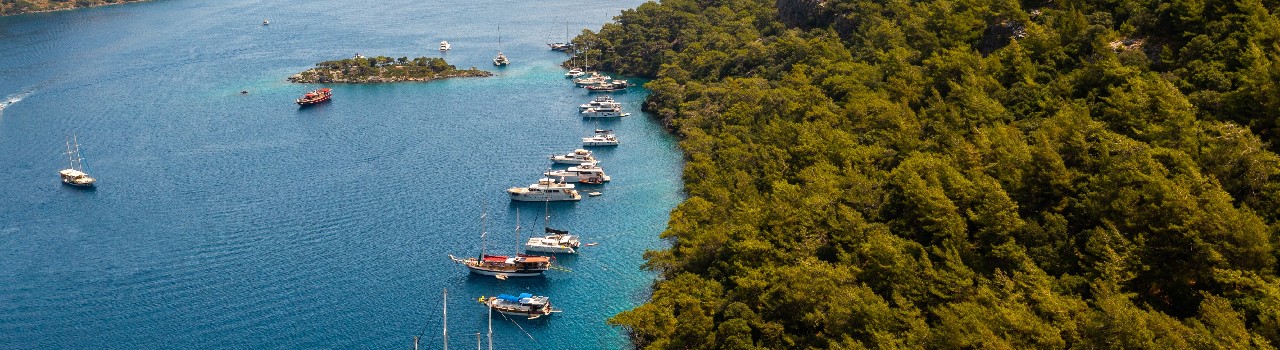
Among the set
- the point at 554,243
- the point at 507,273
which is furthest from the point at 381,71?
the point at 507,273

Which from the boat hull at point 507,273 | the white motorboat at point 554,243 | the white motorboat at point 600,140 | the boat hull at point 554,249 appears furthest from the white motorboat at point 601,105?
the boat hull at point 507,273

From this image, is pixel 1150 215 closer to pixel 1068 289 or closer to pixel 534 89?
pixel 1068 289

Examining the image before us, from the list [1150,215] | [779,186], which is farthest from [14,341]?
[1150,215]

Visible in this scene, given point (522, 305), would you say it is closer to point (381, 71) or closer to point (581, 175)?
point (581, 175)

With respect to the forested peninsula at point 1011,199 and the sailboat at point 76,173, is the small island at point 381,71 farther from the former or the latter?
the forested peninsula at point 1011,199

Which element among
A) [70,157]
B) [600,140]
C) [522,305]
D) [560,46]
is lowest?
[70,157]

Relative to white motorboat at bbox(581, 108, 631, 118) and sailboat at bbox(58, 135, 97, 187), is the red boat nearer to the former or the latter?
sailboat at bbox(58, 135, 97, 187)
